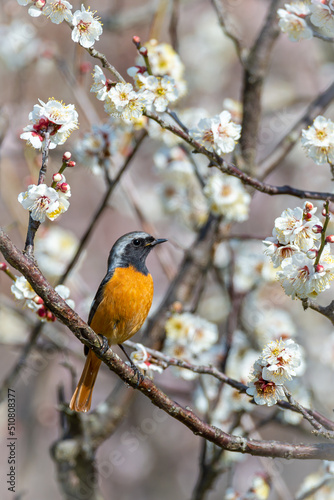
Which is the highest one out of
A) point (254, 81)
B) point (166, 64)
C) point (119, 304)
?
point (254, 81)

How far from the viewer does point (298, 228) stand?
199 centimetres

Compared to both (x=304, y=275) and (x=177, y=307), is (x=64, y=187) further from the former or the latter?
(x=177, y=307)

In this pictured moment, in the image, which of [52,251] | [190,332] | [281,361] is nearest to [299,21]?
[281,361]

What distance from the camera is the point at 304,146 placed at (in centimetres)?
236

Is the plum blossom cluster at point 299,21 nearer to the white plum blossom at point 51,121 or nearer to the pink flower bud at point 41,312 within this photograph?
the white plum blossom at point 51,121

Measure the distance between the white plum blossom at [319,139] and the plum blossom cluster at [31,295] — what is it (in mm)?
1165

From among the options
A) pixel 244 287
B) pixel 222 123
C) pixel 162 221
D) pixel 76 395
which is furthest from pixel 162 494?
pixel 222 123

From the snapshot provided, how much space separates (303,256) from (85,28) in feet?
3.82

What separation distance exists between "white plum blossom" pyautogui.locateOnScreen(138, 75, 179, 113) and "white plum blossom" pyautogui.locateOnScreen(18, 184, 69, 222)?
681 mm

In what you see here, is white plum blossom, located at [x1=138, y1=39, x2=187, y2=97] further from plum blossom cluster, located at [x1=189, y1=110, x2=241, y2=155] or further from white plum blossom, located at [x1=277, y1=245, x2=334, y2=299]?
white plum blossom, located at [x1=277, y1=245, x2=334, y2=299]

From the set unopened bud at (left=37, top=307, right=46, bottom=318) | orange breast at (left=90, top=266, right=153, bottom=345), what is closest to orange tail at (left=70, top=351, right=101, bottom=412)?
orange breast at (left=90, top=266, right=153, bottom=345)

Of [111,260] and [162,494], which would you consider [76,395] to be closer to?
[111,260]

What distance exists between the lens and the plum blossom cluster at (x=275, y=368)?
6.89ft

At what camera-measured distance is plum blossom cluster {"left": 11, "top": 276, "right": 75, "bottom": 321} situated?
2393 millimetres
